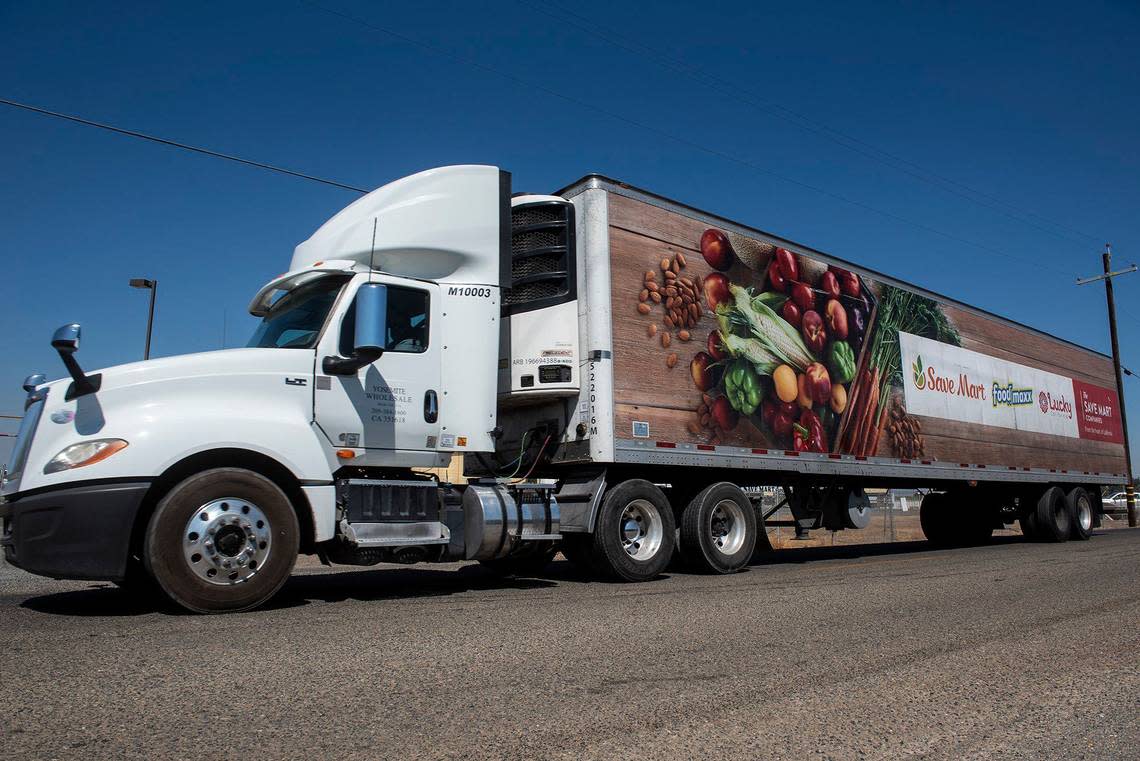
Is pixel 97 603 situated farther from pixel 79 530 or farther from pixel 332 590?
pixel 332 590

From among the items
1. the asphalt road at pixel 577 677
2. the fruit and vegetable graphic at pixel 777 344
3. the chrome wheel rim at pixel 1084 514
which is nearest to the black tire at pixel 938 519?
the chrome wheel rim at pixel 1084 514

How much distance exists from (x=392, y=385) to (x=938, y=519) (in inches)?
533

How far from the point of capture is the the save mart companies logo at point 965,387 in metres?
12.9

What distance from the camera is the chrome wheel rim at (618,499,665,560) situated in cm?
848

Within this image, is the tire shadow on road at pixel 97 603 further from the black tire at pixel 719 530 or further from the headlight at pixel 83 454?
the black tire at pixel 719 530

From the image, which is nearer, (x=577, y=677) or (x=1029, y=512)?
(x=577, y=677)

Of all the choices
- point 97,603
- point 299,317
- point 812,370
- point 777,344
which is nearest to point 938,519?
point 812,370

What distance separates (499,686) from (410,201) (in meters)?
5.08

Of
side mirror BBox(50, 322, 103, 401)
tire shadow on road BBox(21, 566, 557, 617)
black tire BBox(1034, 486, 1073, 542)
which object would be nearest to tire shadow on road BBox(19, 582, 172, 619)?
tire shadow on road BBox(21, 566, 557, 617)

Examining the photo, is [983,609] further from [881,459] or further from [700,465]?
[881,459]

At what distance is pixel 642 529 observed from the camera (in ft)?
28.4

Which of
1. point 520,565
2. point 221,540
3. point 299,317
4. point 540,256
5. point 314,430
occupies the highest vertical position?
point 540,256

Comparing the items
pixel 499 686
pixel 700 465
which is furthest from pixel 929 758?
pixel 700 465

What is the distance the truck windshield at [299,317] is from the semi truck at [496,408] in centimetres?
2
